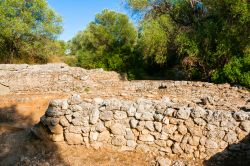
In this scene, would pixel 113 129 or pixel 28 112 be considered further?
pixel 28 112

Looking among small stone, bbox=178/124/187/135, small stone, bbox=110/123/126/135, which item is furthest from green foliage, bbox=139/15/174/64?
small stone, bbox=178/124/187/135

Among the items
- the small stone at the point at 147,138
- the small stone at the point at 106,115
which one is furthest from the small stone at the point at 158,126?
the small stone at the point at 106,115

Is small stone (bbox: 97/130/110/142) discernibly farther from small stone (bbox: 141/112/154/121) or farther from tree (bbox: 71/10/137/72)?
tree (bbox: 71/10/137/72)

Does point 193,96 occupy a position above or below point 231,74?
below

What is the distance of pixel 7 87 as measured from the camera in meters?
20.0

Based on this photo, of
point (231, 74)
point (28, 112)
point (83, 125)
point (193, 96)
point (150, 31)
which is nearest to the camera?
point (83, 125)

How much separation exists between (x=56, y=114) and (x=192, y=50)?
42.2 feet

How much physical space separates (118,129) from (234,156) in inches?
120

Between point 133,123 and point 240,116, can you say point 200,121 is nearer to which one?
point 240,116

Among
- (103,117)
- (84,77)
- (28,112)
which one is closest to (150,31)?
(84,77)

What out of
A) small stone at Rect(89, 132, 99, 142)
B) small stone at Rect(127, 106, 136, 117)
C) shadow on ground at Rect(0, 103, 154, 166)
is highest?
small stone at Rect(127, 106, 136, 117)

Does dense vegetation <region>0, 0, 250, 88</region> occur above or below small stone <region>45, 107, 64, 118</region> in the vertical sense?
above

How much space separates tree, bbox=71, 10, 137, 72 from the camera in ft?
92.3

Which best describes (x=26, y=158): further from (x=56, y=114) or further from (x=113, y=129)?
(x=113, y=129)
